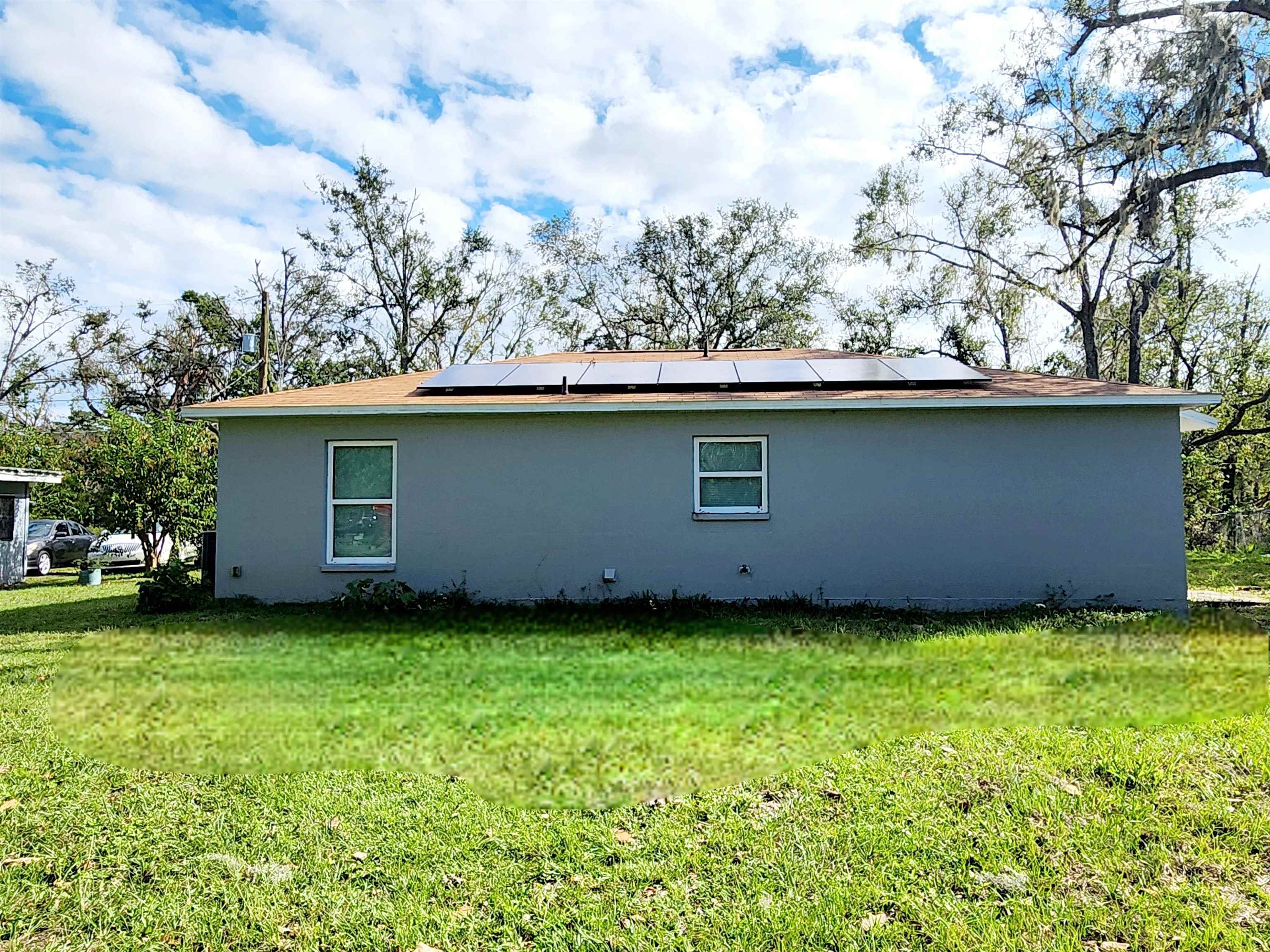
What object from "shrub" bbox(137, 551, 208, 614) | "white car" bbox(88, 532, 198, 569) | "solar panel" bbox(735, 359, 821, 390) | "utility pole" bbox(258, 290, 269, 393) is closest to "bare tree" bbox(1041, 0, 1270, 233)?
"solar panel" bbox(735, 359, 821, 390)

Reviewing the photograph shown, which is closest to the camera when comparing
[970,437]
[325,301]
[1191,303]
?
[970,437]

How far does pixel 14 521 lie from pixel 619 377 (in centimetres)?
1472

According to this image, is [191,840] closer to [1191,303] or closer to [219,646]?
[219,646]

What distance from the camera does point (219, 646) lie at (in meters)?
7.46

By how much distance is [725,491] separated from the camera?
10.0 metres

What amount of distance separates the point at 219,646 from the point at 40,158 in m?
18.3

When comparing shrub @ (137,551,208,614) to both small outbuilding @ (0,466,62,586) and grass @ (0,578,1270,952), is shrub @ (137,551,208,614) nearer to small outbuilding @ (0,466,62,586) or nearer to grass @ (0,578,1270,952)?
grass @ (0,578,1270,952)

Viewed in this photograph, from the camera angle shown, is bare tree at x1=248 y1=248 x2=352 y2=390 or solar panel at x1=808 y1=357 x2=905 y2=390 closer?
solar panel at x1=808 y1=357 x2=905 y2=390

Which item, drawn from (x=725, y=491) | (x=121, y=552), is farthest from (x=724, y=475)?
(x=121, y=552)

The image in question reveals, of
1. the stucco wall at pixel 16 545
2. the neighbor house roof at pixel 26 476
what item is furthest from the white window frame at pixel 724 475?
the stucco wall at pixel 16 545

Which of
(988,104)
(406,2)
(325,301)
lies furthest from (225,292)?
(988,104)

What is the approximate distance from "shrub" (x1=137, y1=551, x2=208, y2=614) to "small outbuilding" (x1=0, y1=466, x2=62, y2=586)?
9032 mm

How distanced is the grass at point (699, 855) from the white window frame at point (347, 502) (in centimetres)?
571

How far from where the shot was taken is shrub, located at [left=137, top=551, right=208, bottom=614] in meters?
9.95
